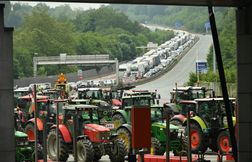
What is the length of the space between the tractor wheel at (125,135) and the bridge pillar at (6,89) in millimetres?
11406

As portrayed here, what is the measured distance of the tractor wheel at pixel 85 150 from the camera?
24.3 meters

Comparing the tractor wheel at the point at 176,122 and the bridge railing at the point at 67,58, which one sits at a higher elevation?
the bridge railing at the point at 67,58

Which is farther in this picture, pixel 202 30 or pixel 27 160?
pixel 202 30

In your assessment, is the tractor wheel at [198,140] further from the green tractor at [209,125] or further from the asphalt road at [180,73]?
the asphalt road at [180,73]

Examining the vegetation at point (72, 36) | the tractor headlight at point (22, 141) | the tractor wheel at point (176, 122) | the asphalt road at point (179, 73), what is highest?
the vegetation at point (72, 36)

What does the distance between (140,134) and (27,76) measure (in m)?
72.4

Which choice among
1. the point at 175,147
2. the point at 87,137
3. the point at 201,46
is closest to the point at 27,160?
the point at 87,137

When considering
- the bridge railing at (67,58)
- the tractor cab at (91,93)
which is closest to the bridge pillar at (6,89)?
the tractor cab at (91,93)

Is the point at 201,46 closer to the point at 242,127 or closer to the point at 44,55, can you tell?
the point at 44,55

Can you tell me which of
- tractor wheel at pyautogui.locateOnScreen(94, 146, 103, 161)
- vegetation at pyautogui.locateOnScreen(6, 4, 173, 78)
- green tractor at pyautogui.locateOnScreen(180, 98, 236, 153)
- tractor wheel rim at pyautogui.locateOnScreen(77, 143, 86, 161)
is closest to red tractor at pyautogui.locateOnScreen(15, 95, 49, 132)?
tractor wheel at pyautogui.locateOnScreen(94, 146, 103, 161)

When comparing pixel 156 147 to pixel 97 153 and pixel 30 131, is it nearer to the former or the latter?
pixel 97 153

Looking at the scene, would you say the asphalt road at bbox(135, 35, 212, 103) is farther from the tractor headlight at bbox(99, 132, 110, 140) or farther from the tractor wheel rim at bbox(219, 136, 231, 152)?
the tractor headlight at bbox(99, 132, 110, 140)

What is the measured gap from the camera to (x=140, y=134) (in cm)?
1473

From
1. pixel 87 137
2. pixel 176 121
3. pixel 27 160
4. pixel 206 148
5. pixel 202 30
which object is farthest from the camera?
pixel 202 30
